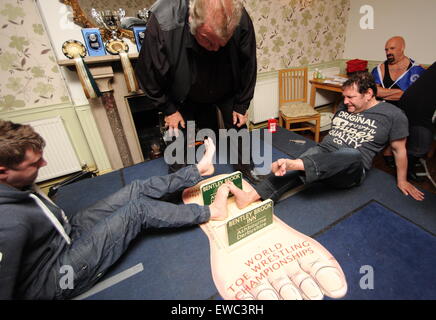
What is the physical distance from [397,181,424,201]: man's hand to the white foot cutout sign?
0.75 m

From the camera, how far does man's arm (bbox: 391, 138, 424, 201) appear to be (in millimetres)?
1277

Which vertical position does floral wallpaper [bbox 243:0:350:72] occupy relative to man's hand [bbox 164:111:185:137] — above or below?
above

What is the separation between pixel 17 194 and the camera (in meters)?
0.76

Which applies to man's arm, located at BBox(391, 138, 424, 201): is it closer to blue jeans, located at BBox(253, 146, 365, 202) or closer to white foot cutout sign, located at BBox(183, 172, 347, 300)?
blue jeans, located at BBox(253, 146, 365, 202)

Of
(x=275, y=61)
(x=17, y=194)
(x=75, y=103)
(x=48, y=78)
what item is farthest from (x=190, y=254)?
(x=275, y=61)

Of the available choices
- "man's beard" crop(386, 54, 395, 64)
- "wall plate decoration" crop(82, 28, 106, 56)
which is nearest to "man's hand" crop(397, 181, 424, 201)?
"man's beard" crop(386, 54, 395, 64)

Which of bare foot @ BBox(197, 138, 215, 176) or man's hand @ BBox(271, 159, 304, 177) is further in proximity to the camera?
bare foot @ BBox(197, 138, 215, 176)

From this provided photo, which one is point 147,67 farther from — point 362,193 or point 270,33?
point 270,33

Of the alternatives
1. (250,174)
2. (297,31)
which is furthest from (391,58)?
(250,174)

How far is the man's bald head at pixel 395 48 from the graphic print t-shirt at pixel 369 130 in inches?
43.5

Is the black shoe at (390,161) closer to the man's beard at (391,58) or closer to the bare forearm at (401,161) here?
the bare forearm at (401,161)

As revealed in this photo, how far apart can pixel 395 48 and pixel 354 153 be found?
1.50 metres

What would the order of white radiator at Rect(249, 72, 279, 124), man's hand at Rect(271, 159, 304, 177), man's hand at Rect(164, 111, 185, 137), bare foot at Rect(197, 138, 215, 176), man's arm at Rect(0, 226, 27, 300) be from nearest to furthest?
1. man's arm at Rect(0, 226, 27, 300)
2. man's hand at Rect(271, 159, 304, 177)
3. bare foot at Rect(197, 138, 215, 176)
4. man's hand at Rect(164, 111, 185, 137)
5. white radiator at Rect(249, 72, 279, 124)

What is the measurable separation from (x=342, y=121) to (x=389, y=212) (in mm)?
624
